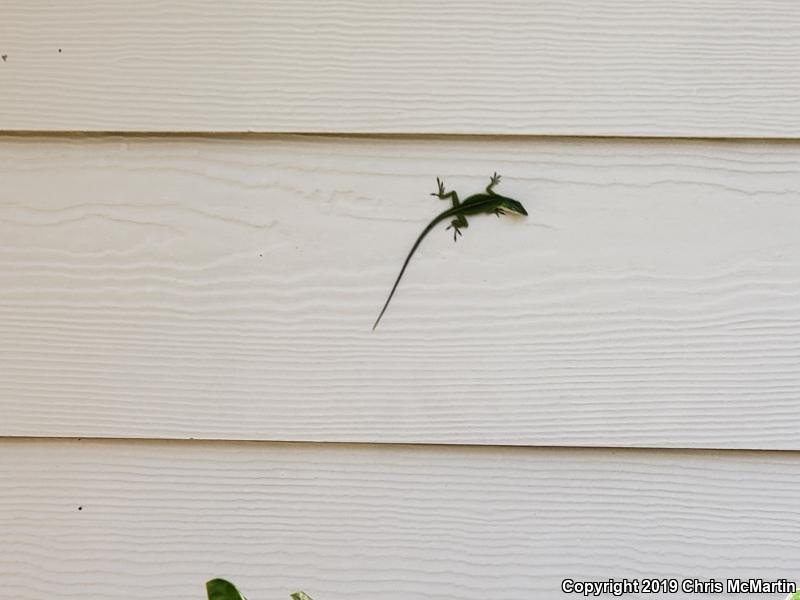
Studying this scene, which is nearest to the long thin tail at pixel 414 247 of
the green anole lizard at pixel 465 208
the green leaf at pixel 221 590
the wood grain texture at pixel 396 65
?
the green anole lizard at pixel 465 208

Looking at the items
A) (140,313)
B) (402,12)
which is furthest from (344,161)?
(140,313)

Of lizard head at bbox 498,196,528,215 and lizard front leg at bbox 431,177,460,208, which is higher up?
lizard front leg at bbox 431,177,460,208

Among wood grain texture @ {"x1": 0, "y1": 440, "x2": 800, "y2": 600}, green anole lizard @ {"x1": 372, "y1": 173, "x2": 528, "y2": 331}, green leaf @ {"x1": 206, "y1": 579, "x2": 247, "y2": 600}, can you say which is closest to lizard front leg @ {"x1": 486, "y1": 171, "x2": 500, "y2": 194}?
green anole lizard @ {"x1": 372, "y1": 173, "x2": 528, "y2": 331}

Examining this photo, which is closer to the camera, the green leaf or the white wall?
the green leaf

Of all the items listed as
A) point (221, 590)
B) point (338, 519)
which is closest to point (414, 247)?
point (338, 519)

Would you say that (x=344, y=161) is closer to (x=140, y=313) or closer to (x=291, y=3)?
(x=291, y=3)

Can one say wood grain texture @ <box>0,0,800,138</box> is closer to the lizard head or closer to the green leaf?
the lizard head

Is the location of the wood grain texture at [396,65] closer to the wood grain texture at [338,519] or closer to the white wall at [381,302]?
the white wall at [381,302]
